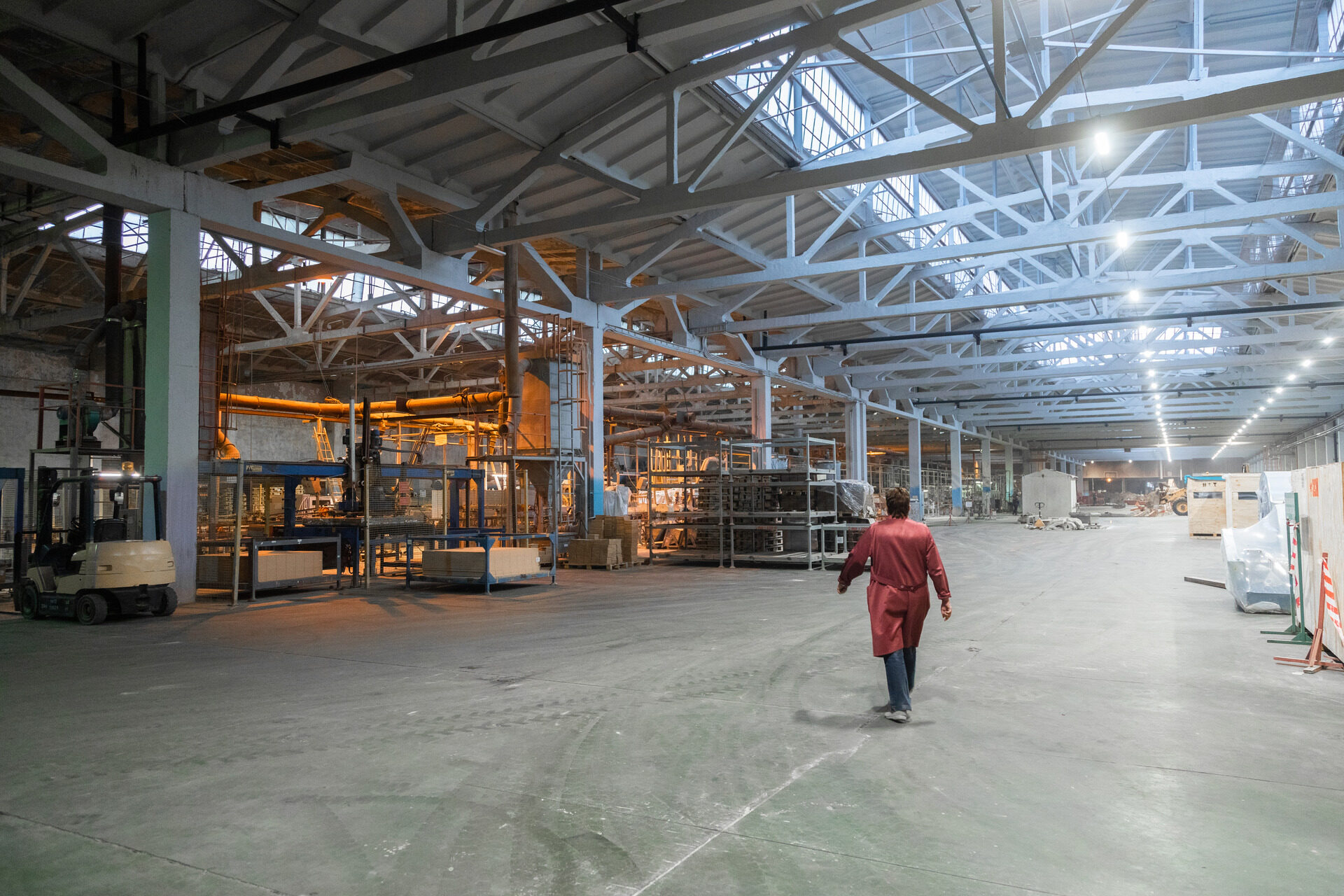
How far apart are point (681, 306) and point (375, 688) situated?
1971 cm

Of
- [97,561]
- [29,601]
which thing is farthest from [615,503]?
[29,601]

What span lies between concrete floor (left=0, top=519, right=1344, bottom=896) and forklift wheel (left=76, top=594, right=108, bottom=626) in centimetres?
102

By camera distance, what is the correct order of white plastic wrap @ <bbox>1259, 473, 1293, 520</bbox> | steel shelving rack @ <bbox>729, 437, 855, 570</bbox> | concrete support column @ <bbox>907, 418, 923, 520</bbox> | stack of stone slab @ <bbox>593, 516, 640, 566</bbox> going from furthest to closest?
concrete support column @ <bbox>907, 418, 923, 520</bbox> → stack of stone slab @ <bbox>593, 516, 640, 566</bbox> → steel shelving rack @ <bbox>729, 437, 855, 570</bbox> → white plastic wrap @ <bbox>1259, 473, 1293, 520</bbox>

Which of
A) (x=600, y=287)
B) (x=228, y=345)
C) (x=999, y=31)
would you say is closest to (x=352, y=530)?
(x=228, y=345)

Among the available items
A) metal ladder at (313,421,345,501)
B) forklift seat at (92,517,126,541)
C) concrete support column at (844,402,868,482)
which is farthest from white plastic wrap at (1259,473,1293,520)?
metal ladder at (313,421,345,501)

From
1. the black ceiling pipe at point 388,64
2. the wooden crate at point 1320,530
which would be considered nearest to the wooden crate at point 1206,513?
the wooden crate at point 1320,530

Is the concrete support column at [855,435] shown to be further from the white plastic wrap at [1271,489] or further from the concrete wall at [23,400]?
the concrete wall at [23,400]

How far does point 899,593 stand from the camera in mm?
6043

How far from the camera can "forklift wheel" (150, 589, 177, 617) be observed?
38.4 feet

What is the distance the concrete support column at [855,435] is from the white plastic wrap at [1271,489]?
21463 millimetres

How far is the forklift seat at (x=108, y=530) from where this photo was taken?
11.9 m

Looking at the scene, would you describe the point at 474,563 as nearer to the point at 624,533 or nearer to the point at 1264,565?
the point at 624,533

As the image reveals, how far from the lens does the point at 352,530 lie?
1659 centimetres

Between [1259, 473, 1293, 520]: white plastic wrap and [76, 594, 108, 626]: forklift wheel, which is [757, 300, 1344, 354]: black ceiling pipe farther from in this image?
[76, 594, 108, 626]: forklift wheel
